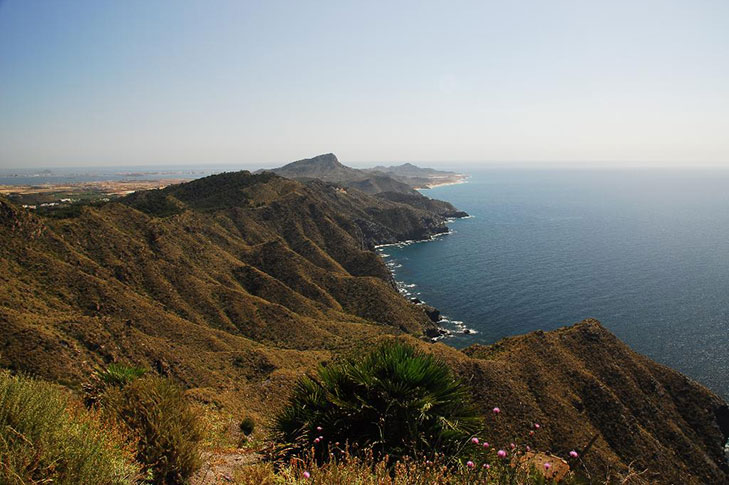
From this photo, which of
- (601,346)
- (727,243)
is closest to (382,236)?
(601,346)

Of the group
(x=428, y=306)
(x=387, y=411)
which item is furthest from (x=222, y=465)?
(x=428, y=306)

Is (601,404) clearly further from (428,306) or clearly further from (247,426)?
(428,306)

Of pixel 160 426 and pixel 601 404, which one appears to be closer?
pixel 160 426

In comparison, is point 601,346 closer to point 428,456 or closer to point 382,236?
point 428,456

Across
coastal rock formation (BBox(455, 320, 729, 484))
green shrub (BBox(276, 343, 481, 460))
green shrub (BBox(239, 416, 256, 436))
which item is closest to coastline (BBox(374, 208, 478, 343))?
coastal rock formation (BBox(455, 320, 729, 484))

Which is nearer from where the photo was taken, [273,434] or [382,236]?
[273,434]

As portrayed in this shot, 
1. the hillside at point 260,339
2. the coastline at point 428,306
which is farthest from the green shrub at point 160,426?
the coastline at point 428,306
